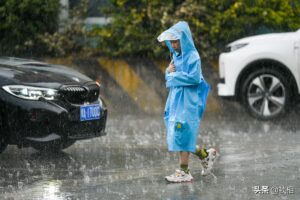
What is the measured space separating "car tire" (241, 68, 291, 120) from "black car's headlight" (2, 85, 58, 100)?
4653mm

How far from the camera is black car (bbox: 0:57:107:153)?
9.42 meters

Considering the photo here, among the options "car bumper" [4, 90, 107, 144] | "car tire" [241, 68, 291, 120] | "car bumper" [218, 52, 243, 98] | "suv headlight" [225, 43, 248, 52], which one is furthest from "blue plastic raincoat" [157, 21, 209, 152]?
"suv headlight" [225, 43, 248, 52]

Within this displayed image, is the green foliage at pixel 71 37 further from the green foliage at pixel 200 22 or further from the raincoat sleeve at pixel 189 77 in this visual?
the raincoat sleeve at pixel 189 77

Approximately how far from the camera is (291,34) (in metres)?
13.5

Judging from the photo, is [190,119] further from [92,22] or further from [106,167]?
[92,22]

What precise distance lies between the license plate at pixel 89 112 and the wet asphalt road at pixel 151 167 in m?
0.44

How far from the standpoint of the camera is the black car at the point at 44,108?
942 centimetres

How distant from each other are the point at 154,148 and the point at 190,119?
2495 millimetres

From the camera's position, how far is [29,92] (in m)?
9.52

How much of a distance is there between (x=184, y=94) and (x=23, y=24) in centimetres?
784

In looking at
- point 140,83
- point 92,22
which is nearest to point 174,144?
point 140,83

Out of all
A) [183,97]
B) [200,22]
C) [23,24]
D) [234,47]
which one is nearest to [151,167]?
[183,97]

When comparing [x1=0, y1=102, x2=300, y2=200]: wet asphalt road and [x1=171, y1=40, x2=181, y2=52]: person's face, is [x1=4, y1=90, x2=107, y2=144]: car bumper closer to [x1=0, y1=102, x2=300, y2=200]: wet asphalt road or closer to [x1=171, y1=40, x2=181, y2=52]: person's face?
[x1=0, y1=102, x2=300, y2=200]: wet asphalt road

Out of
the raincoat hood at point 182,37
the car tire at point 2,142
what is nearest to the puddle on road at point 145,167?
the car tire at point 2,142
